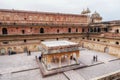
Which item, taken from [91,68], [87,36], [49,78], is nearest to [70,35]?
[87,36]

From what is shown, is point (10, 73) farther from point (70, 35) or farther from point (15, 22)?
point (70, 35)

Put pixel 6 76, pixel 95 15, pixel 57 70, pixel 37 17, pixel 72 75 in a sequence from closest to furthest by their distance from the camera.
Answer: pixel 6 76 → pixel 72 75 → pixel 57 70 → pixel 37 17 → pixel 95 15

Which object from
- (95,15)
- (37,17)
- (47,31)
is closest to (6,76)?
(47,31)

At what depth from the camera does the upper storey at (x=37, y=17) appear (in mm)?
23016

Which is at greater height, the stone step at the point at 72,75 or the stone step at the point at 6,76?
the stone step at the point at 6,76

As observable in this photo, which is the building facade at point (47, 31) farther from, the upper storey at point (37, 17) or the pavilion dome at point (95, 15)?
the pavilion dome at point (95, 15)

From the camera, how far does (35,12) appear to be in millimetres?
25719

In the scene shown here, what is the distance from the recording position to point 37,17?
85.1 feet

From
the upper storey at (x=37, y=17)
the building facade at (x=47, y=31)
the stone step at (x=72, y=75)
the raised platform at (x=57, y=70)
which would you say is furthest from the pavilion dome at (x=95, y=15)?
the stone step at (x=72, y=75)

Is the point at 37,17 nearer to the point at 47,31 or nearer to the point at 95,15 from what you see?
the point at 47,31

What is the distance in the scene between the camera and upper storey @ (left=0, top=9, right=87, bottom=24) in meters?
23.0

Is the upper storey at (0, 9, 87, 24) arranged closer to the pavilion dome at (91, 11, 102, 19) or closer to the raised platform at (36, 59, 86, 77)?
the pavilion dome at (91, 11, 102, 19)

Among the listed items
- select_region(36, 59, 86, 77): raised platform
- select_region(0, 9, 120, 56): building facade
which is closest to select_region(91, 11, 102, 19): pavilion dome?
select_region(0, 9, 120, 56): building facade

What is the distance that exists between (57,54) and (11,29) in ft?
49.2
